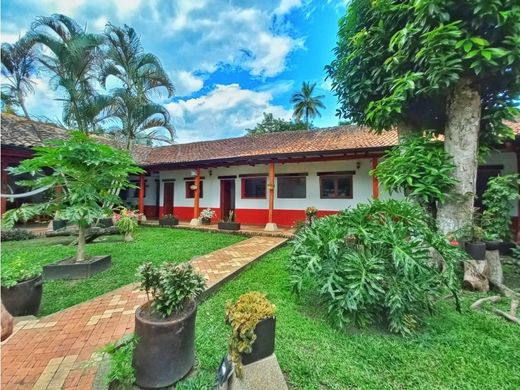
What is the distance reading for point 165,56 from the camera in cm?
1157

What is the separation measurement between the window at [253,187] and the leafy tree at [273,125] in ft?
57.2

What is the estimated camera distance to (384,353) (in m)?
2.61

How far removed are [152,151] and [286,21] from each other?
39.2ft

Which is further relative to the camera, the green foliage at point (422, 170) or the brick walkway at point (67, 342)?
the green foliage at point (422, 170)

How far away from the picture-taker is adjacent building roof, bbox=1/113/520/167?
8523 millimetres

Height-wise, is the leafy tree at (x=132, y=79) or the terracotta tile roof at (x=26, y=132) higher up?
the leafy tree at (x=132, y=79)

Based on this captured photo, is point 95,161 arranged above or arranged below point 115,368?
above

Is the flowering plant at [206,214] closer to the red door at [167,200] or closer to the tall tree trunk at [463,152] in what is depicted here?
the red door at [167,200]

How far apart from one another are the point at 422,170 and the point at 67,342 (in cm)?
564

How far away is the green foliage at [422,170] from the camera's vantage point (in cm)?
438

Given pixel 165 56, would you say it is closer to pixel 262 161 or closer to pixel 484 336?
pixel 262 161

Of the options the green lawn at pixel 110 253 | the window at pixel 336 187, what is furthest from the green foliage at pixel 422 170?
the green lawn at pixel 110 253

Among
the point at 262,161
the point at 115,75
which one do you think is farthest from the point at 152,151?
the point at 262,161

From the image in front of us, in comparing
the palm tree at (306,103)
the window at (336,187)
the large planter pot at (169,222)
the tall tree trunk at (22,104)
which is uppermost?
the palm tree at (306,103)
